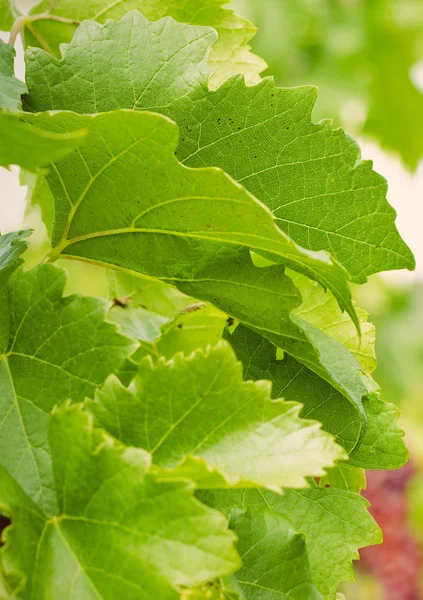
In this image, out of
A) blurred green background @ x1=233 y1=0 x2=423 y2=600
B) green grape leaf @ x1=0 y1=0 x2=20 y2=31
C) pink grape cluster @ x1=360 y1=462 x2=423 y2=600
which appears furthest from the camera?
pink grape cluster @ x1=360 y1=462 x2=423 y2=600

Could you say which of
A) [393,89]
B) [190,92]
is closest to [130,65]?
[190,92]

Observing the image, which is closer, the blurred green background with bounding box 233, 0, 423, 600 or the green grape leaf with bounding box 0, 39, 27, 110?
the green grape leaf with bounding box 0, 39, 27, 110

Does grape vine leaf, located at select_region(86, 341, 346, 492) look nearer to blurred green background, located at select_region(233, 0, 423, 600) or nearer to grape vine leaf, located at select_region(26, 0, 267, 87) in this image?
grape vine leaf, located at select_region(26, 0, 267, 87)

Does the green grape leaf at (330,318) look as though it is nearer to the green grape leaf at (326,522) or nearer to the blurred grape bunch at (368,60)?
the green grape leaf at (326,522)

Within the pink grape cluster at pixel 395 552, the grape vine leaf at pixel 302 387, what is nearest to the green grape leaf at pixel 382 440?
the grape vine leaf at pixel 302 387

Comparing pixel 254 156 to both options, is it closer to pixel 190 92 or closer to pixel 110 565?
pixel 190 92

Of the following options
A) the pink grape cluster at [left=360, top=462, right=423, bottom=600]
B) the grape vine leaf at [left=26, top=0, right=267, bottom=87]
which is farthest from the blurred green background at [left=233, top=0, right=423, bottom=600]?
the grape vine leaf at [left=26, top=0, right=267, bottom=87]

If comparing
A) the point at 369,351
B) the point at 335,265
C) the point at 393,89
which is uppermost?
the point at 335,265
